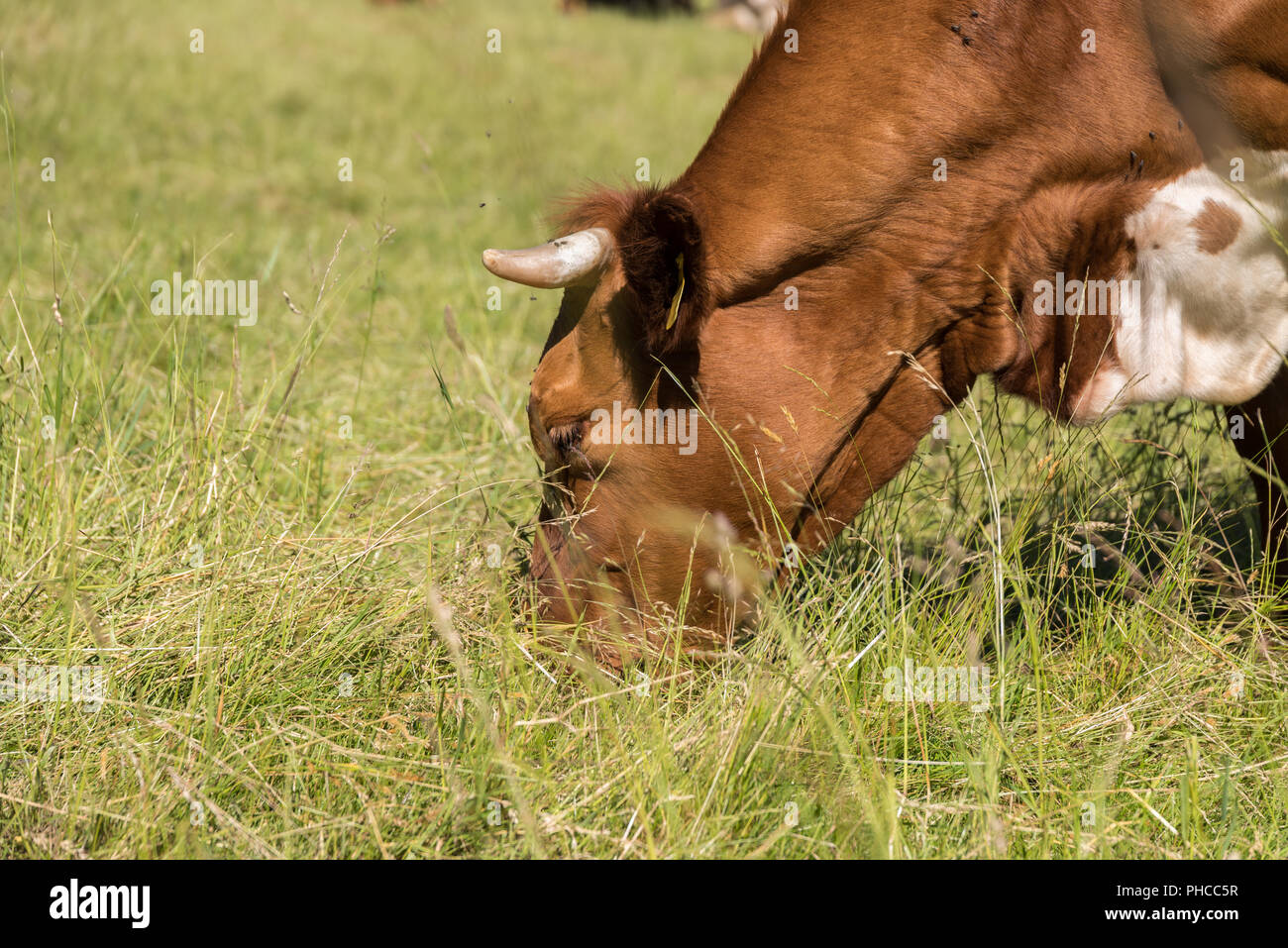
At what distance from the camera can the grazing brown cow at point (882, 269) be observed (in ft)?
8.46

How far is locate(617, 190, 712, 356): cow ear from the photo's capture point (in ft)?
8.01

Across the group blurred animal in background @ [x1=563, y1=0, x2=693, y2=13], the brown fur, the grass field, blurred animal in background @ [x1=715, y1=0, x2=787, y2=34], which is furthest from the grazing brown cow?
blurred animal in background @ [x1=563, y1=0, x2=693, y2=13]

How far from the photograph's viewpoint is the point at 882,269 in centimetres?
265

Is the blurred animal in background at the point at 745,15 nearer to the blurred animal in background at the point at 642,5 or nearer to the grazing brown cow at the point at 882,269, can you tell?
the blurred animal in background at the point at 642,5

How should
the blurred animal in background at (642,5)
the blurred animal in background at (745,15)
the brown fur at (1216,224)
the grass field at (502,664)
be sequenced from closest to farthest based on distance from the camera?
the grass field at (502,664) → the brown fur at (1216,224) → the blurred animal in background at (745,15) → the blurred animal in background at (642,5)

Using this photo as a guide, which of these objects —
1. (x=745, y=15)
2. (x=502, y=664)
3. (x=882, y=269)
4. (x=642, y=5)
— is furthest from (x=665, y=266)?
(x=642, y=5)

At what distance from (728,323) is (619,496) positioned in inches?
18.5

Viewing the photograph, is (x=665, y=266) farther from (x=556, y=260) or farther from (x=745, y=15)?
(x=745, y=15)

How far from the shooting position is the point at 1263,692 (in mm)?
2740

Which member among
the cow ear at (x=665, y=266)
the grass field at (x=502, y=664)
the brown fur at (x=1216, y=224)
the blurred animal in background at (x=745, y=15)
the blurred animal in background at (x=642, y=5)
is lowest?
the grass field at (x=502, y=664)

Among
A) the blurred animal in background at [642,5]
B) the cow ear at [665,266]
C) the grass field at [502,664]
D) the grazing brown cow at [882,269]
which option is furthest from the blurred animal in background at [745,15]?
the cow ear at [665,266]

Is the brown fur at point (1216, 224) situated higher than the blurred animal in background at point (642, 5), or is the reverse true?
the blurred animal in background at point (642, 5)

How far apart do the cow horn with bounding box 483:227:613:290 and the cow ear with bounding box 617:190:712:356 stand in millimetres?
54
